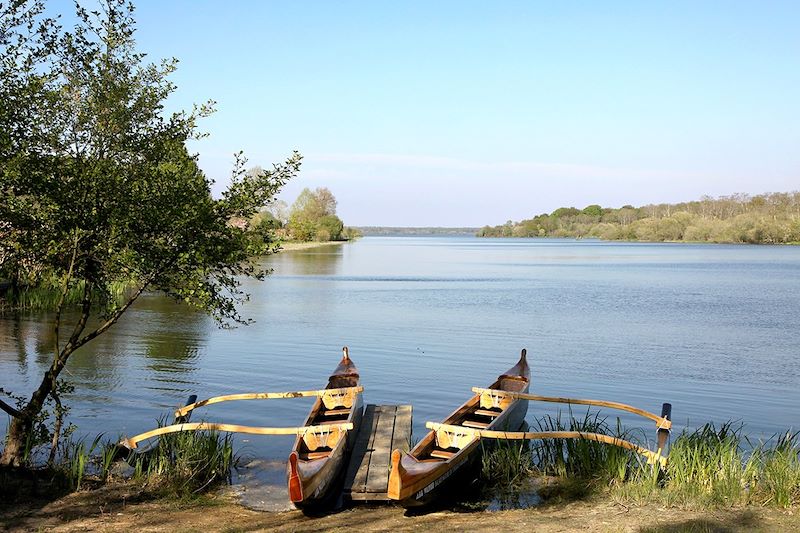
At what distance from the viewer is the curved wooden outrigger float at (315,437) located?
9148 mm

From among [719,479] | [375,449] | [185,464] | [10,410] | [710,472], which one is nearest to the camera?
[719,479]

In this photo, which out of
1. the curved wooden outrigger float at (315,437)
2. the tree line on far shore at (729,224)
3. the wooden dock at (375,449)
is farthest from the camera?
the tree line on far shore at (729,224)

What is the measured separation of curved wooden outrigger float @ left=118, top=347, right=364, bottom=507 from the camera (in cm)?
915

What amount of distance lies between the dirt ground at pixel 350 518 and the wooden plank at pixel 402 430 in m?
1.97

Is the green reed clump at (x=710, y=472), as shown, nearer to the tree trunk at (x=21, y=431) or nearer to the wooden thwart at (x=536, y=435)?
the wooden thwart at (x=536, y=435)

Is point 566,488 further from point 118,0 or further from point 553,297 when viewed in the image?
point 553,297

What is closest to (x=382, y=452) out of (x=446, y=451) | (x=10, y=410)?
(x=446, y=451)

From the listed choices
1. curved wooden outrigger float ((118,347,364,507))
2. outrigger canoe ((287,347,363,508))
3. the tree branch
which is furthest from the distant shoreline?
the tree branch

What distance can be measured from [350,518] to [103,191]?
4.98m

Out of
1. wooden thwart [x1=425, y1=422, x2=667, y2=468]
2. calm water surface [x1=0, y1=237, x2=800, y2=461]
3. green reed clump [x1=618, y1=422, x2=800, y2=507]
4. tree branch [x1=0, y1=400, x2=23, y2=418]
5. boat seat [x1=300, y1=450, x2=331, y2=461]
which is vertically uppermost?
tree branch [x1=0, y1=400, x2=23, y2=418]

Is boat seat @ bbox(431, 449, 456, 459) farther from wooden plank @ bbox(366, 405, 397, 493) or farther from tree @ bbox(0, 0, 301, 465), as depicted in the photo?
tree @ bbox(0, 0, 301, 465)

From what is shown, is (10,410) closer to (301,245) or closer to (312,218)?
(301,245)

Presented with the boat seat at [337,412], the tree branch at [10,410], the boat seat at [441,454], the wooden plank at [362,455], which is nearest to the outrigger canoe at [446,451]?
the boat seat at [441,454]

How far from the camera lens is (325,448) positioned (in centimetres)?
1081
